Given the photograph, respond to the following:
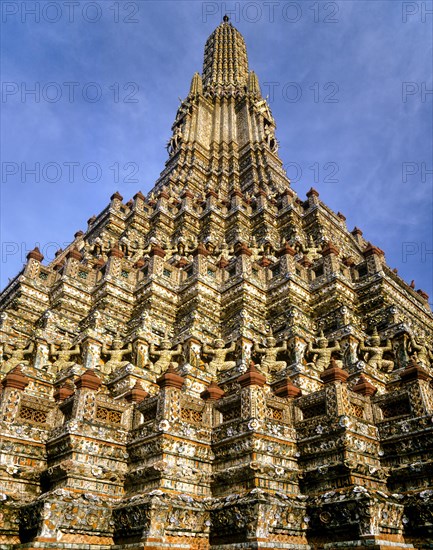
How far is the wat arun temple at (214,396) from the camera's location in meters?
10.5

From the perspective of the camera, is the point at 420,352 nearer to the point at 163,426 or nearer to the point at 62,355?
the point at 163,426

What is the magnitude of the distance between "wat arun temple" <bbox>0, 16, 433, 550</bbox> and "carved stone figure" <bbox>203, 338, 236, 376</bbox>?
8 cm

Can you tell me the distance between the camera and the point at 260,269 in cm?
2381

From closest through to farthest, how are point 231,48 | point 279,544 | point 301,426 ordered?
point 279,544 → point 301,426 → point 231,48

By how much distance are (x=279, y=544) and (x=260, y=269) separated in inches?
590

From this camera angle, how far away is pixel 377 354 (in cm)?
1728

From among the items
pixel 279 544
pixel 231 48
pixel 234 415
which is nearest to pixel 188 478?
pixel 234 415

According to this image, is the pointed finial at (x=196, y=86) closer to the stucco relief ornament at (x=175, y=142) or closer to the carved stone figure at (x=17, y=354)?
the stucco relief ornament at (x=175, y=142)

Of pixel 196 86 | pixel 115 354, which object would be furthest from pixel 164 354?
pixel 196 86

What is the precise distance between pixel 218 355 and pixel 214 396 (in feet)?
13.9

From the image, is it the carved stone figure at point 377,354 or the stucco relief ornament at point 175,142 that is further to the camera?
the stucco relief ornament at point 175,142

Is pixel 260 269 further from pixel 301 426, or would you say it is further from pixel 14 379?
pixel 14 379

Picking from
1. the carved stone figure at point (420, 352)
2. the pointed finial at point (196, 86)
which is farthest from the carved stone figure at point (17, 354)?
the pointed finial at point (196, 86)

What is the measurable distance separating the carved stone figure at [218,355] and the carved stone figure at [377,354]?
195 inches
